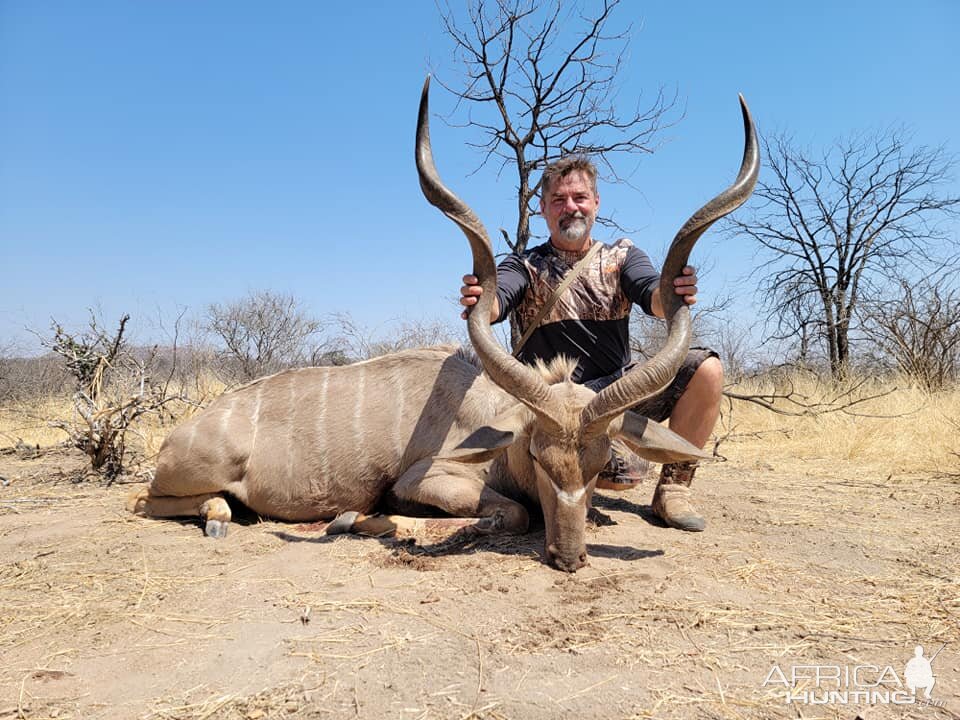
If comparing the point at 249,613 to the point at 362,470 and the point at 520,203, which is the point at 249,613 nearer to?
the point at 362,470

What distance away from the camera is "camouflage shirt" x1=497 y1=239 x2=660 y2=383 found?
391cm

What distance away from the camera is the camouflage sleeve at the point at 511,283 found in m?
3.80

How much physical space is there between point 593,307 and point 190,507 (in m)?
2.76

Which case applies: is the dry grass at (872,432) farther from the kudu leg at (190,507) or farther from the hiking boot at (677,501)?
the kudu leg at (190,507)

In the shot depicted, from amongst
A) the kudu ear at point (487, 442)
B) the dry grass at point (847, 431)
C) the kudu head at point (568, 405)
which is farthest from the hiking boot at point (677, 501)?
the dry grass at point (847, 431)

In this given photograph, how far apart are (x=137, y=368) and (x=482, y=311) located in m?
4.07

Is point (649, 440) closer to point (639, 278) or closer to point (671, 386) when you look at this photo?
point (671, 386)

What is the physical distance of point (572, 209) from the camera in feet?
13.1

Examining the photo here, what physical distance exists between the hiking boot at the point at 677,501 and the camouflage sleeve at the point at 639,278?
3.08 ft

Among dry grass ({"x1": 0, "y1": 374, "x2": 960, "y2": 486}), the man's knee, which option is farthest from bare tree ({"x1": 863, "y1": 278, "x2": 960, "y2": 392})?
the man's knee

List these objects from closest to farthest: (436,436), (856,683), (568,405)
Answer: (856,683) < (568,405) < (436,436)

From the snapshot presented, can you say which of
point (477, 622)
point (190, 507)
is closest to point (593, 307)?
point (477, 622)

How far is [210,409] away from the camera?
3957mm

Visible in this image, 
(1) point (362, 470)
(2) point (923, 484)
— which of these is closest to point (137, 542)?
(1) point (362, 470)
